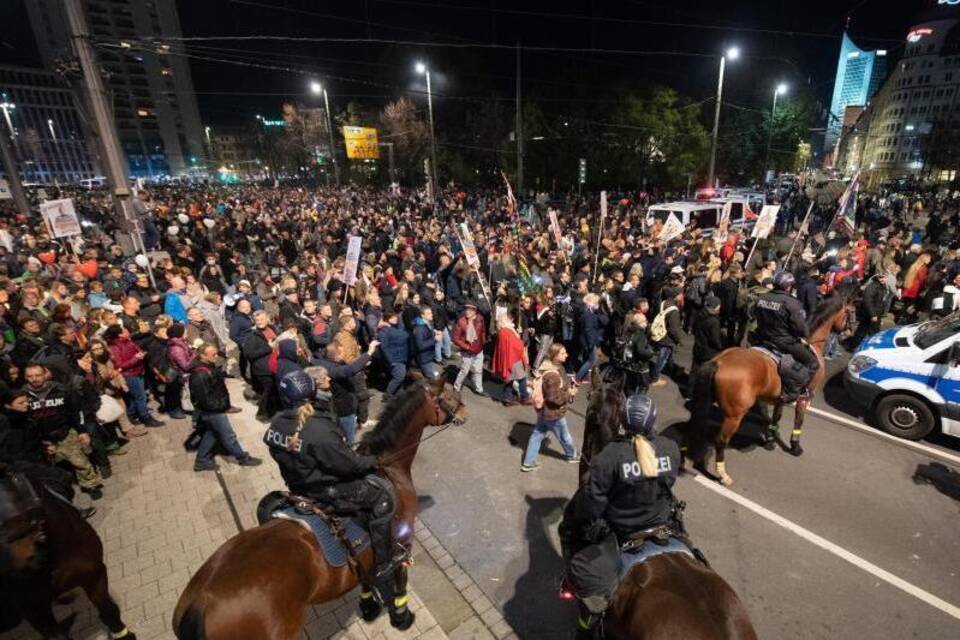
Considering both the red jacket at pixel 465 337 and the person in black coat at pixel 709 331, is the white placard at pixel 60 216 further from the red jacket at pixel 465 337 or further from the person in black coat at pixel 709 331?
the person in black coat at pixel 709 331

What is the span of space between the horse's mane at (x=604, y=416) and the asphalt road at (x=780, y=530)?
1515 mm

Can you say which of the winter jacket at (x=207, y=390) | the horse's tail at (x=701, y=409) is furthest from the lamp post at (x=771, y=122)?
the winter jacket at (x=207, y=390)

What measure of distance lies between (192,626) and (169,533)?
315 cm

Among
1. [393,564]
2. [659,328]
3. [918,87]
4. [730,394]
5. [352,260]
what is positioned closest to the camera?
[393,564]

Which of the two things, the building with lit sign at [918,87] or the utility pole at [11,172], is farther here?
the building with lit sign at [918,87]

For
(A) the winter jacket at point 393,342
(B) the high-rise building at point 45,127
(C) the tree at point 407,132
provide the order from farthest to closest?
(B) the high-rise building at point 45,127, (C) the tree at point 407,132, (A) the winter jacket at point 393,342

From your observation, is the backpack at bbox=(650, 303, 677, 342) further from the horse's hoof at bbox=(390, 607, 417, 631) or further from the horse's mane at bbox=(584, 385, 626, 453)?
the horse's hoof at bbox=(390, 607, 417, 631)

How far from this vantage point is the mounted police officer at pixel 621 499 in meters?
3.29

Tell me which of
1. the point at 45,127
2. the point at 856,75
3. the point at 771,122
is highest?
the point at 856,75

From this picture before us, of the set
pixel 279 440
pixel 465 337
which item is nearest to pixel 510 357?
pixel 465 337

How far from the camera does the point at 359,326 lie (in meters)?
9.80

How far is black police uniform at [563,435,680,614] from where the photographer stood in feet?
10.8

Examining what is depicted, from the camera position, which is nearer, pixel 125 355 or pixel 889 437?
pixel 889 437

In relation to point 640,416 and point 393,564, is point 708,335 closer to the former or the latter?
point 640,416
